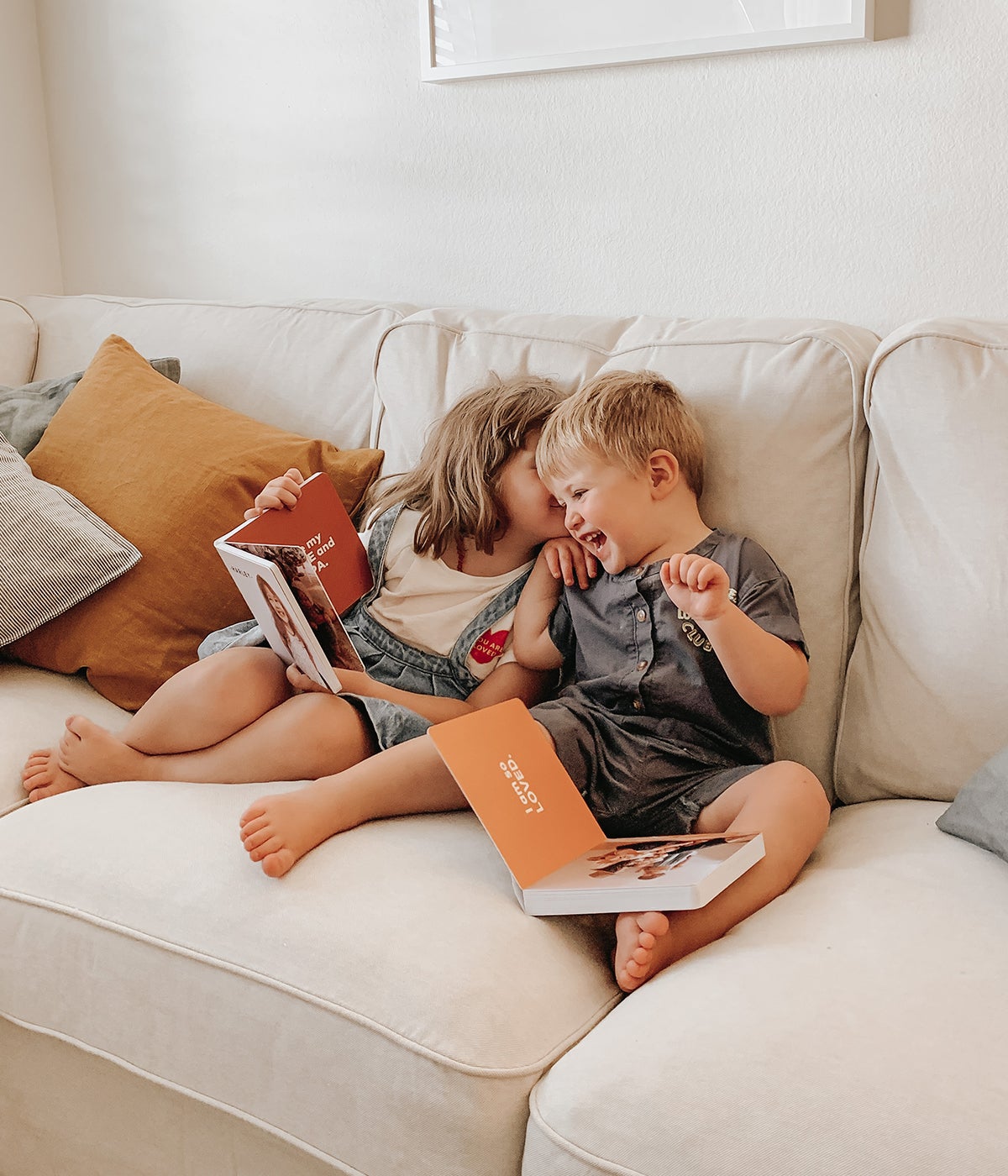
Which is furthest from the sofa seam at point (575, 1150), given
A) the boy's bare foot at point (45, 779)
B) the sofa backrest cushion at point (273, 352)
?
the sofa backrest cushion at point (273, 352)

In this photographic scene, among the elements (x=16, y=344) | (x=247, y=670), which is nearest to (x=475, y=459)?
(x=247, y=670)

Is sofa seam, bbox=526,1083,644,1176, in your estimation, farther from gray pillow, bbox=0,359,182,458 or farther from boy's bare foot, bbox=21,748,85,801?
gray pillow, bbox=0,359,182,458

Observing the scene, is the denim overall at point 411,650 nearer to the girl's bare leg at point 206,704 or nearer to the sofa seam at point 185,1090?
the girl's bare leg at point 206,704

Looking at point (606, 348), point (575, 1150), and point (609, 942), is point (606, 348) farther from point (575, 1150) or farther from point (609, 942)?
point (575, 1150)

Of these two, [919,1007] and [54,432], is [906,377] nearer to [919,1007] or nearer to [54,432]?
[919,1007]

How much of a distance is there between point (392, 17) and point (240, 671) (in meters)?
1.29

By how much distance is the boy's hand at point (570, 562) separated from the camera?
5.01 feet

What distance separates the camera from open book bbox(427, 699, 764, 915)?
109cm

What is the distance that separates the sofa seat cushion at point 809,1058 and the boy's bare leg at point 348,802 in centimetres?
36

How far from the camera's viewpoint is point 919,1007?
0.95 metres

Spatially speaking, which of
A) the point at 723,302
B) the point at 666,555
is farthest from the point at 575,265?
the point at 666,555

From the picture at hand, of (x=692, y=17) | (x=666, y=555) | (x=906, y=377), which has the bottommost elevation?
(x=666, y=555)

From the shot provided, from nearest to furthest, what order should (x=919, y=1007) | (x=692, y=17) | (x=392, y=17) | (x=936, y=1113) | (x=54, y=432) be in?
(x=936, y=1113), (x=919, y=1007), (x=692, y=17), (x=54, y=432), (x=392, y=17)

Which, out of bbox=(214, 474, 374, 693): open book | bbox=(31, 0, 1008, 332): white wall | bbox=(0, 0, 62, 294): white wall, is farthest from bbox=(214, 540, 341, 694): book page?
bbox=(0, 0, 62, 294): white wall
